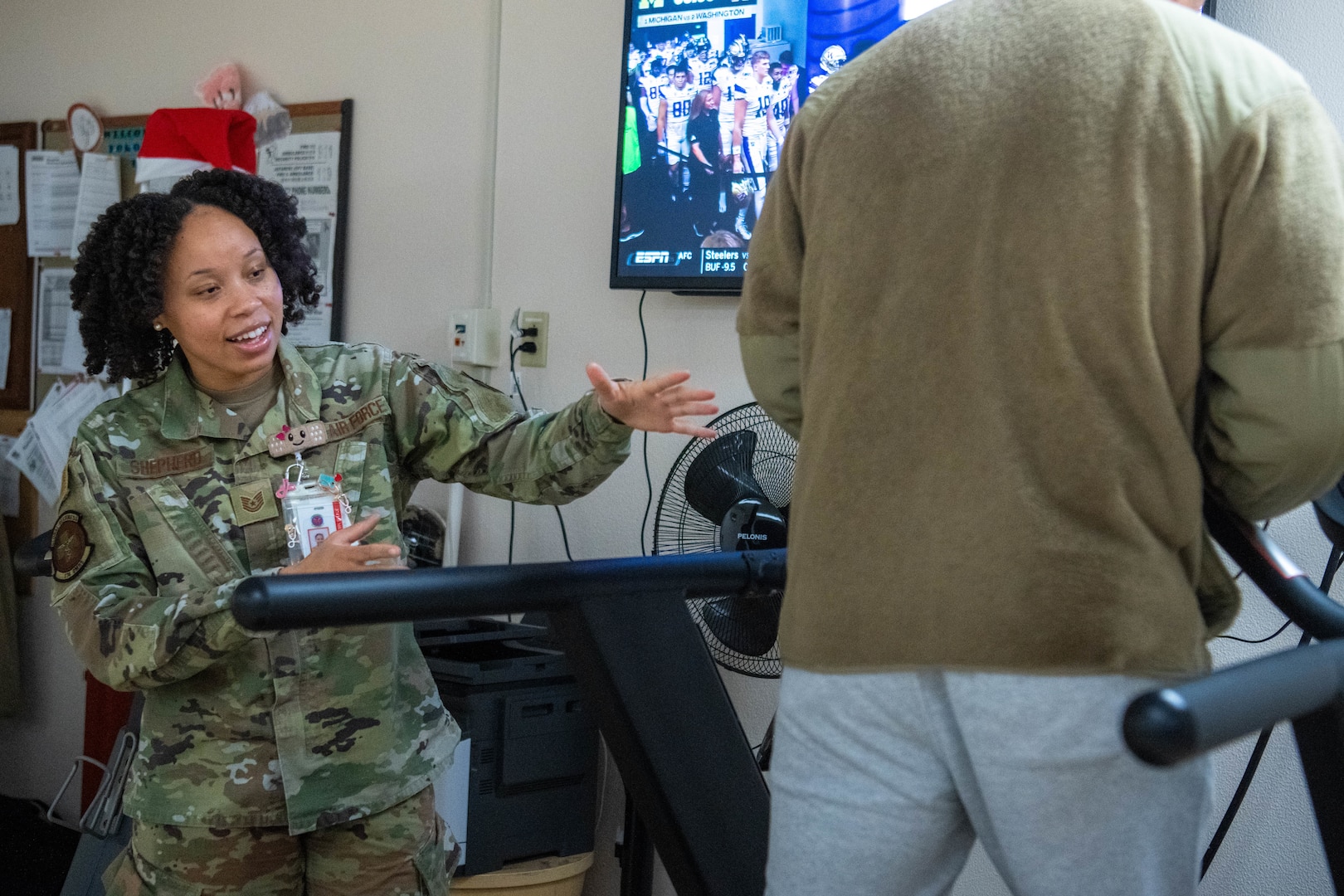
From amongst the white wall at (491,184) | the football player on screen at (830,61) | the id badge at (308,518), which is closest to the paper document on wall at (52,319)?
the white wall at (491,184)

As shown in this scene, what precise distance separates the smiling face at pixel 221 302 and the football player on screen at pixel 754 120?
102 centimetres

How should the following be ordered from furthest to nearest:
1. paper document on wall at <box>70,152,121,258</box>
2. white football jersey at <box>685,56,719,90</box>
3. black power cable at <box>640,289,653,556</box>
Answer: paper document on wall at <box>70,152,121,258</box>
black power cable at <box>640,289,653,556</box>
white football jersey at <box>685,56,719,90</box>

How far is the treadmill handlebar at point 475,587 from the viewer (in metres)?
1.18

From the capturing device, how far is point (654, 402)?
1.69 m

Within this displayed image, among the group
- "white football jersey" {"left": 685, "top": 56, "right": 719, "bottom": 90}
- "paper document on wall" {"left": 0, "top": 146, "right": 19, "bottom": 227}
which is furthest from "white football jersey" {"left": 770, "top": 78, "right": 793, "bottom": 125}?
"paper document on wall" {"left": 0, "top": 146, "right": 19, "bottom": 227}

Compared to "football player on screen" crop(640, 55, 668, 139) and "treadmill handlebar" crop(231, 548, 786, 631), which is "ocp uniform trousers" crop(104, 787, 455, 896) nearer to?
"treadmill handlebar" crop(231, 548, 786, 631)

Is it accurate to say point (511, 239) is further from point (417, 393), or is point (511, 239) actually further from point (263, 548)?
point (263, 548)

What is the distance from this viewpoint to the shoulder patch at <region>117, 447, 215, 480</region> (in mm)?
1729

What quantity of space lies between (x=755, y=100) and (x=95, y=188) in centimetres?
216

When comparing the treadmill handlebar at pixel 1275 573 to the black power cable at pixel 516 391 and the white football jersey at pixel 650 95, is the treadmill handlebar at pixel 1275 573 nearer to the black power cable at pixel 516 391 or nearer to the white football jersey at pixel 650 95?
the white football jersey at pixel 650 95

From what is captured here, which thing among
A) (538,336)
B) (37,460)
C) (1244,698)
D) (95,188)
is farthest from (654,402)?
(37,460)

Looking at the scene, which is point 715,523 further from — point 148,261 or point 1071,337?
point 1071,337

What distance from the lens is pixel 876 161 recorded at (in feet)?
3.45

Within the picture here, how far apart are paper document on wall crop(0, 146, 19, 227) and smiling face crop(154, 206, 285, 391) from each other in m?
2.33
